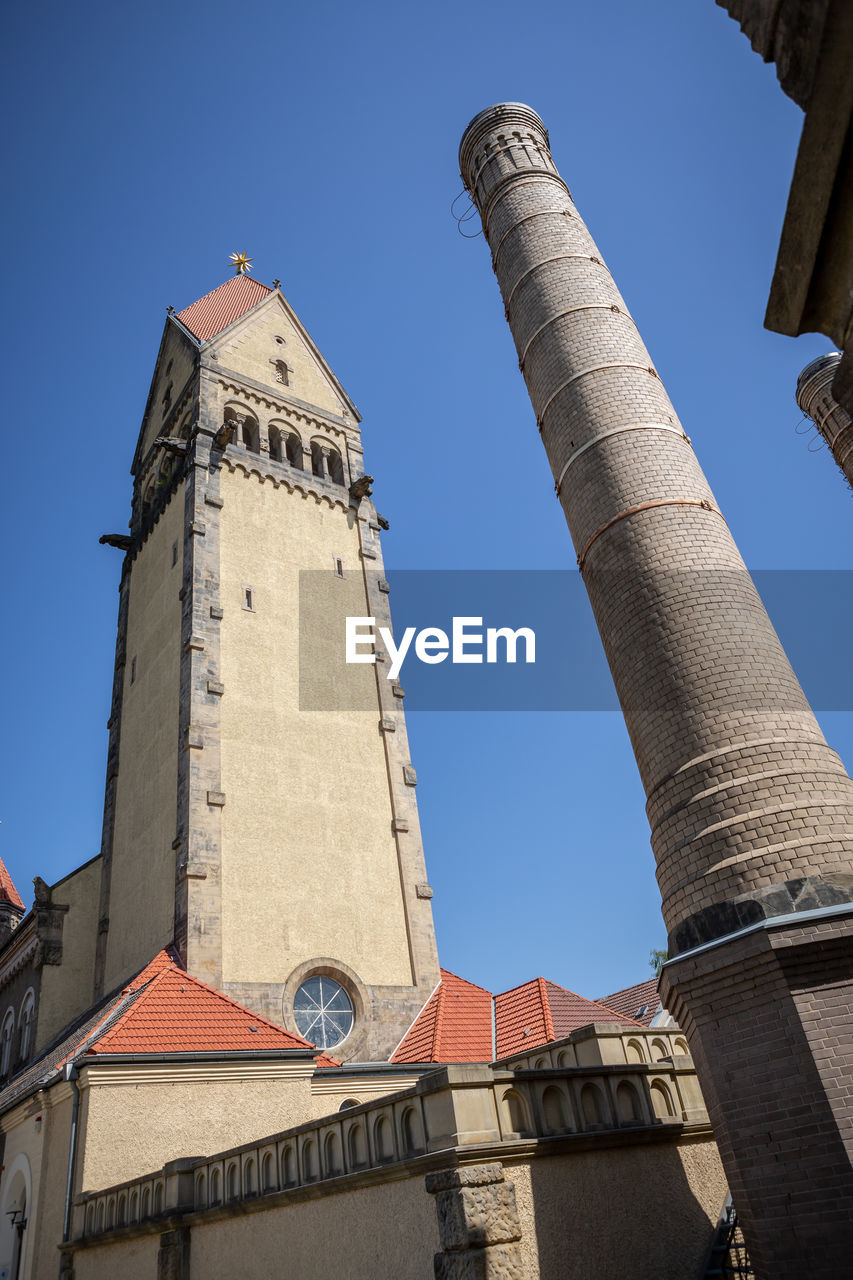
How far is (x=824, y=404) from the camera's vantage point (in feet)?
62.1

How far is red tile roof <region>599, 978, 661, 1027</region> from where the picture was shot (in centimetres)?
2295

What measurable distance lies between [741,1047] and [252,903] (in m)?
13.9

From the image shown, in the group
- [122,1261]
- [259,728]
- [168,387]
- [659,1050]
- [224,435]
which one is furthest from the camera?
[168,387]

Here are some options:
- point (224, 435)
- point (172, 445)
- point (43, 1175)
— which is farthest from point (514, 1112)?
point (172, 445)

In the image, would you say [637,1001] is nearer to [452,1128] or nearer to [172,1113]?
[172,1113]

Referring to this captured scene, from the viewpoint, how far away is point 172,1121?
47.0 feet

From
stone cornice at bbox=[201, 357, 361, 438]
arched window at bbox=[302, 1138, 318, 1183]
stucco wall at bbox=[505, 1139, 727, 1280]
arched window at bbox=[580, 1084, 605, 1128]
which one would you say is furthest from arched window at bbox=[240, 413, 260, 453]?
stucco wall at bbox=[505, 1139, 727, 1280]

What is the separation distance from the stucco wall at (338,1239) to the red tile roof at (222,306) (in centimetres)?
2606

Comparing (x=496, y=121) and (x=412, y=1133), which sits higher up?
(x=496, y=121)

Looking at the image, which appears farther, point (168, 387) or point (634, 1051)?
point (168, 387)

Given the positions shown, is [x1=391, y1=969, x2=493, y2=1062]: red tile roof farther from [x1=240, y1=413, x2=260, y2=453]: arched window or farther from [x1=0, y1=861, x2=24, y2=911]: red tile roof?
[x1=0, y1=861, x2=24, y2=911]: red tile roof

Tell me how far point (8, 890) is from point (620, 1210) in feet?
131

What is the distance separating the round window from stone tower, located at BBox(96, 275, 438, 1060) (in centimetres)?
5

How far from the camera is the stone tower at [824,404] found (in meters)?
18.2
